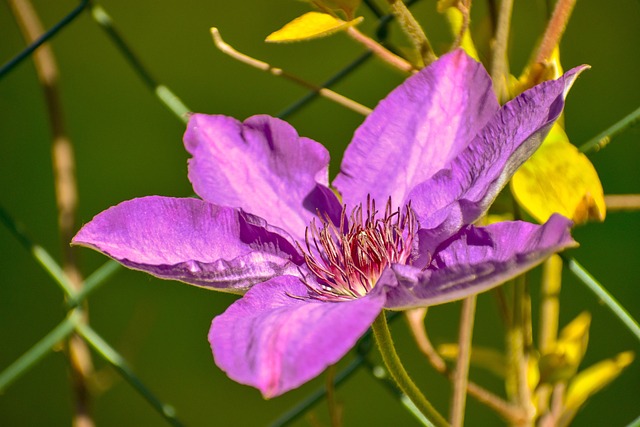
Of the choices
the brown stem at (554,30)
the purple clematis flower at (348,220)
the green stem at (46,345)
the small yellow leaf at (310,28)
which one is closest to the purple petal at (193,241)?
the purple clematis flower at (348,220)

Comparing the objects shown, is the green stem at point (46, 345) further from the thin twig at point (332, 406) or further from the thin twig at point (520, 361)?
the thin twig at point (520, 361)

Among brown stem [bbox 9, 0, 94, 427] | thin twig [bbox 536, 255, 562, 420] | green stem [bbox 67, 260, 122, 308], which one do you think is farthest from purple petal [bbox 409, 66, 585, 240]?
brown stem [bbox 9, 0, 94, 427]

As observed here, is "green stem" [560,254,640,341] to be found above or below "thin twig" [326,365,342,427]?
below

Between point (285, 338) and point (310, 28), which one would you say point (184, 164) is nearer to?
point (310, 28)

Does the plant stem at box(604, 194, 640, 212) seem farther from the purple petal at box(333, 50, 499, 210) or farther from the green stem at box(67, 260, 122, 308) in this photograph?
the green stem at box(67, 260, 122, 308)

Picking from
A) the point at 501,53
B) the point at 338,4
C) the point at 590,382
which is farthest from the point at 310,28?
the point at 590,382

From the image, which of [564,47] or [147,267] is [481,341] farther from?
[147,267]
